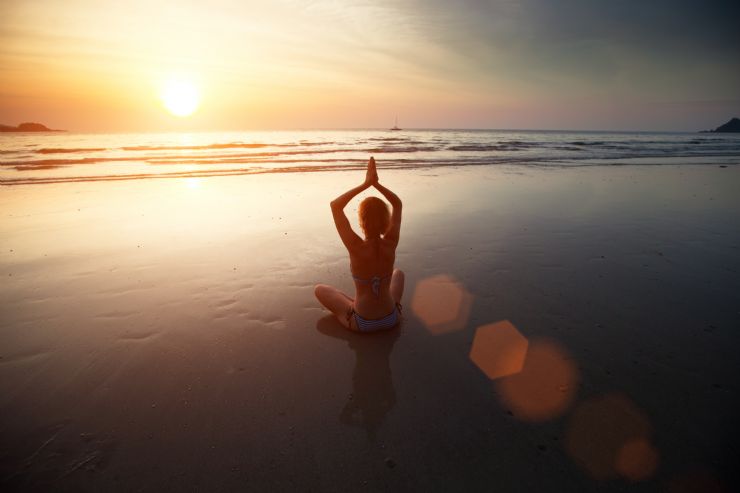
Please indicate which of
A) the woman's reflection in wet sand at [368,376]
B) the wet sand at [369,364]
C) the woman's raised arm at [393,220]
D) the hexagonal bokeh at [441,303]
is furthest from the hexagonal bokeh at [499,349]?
the woman's raised arm at [393,220]

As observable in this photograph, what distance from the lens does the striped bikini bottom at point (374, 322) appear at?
152 inches

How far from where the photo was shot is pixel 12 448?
2449mm

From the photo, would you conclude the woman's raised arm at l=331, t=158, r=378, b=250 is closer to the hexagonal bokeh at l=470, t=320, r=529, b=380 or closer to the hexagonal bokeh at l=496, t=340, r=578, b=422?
the hexagonal bokeh at l=470, t=320, r=529, b=380

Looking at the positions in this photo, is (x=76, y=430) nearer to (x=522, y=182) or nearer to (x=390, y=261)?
(x=390, y=261)

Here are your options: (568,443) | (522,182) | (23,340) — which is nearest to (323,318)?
(568,443)

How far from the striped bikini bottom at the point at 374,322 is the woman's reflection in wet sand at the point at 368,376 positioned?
10cm

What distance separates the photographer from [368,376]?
329cm

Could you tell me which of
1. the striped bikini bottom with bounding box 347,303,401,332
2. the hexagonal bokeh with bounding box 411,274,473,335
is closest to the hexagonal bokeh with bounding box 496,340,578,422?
the hexagonal bokeh with bounding box 411,274,473,335

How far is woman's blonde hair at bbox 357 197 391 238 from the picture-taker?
137 inches

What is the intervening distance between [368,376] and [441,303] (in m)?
1.65

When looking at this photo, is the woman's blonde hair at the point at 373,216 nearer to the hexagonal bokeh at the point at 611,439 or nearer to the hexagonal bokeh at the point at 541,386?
the hexagonal bokeh at the point at 541,386

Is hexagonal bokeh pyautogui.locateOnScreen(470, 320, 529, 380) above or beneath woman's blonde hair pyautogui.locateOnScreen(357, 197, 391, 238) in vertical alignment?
beneath

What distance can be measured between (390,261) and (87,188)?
12756mm

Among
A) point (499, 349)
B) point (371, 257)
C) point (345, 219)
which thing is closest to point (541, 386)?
point (499, 349)
